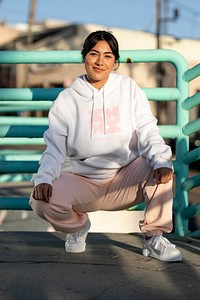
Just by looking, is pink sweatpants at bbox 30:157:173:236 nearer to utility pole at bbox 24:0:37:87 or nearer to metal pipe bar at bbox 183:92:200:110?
metal pipe bar at bbox 183:92:200:110

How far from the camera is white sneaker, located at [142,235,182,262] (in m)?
2.79

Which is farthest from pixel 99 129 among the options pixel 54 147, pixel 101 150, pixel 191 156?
pixel 191 156

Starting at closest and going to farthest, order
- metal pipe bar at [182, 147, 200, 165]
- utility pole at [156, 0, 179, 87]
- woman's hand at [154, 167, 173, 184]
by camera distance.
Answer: woman's hand at [154, 167, 173, 184]
metal pipe bar at [182, 147, 200, 165]
utility pole at [156, 0, 179, 87]

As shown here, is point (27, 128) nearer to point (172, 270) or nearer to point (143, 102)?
point (143, 102)

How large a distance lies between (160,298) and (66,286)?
372mm

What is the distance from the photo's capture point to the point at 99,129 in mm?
2932

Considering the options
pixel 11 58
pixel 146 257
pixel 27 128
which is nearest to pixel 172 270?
pixel 146 257

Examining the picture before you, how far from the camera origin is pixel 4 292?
89.0 inches

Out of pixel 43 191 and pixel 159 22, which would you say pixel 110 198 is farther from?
pixel 159 22

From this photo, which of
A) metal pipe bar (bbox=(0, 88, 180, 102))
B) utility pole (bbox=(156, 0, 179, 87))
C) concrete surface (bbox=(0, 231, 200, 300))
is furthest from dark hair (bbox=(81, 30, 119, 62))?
utility pole (bbox=(156, 0, 179, 87))

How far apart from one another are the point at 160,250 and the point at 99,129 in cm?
64

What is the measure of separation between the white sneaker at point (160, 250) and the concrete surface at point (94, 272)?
0.03 meters

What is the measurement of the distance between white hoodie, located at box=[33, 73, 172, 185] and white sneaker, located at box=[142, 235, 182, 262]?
38cm

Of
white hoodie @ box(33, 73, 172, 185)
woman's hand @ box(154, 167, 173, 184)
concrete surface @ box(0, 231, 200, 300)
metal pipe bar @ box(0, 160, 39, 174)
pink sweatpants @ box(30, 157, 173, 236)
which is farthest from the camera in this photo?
metal pipe bar @ box(0, 160, 39, 174)
